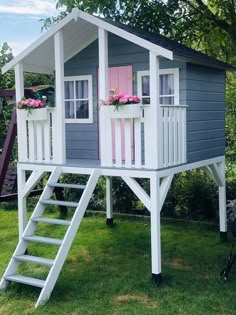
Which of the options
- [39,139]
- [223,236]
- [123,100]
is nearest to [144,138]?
[123,100]

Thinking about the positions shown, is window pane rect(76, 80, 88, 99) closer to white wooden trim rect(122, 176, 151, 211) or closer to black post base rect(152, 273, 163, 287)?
white wooden trim rect(122, 176, 151, 211)

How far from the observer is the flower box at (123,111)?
5555 mm

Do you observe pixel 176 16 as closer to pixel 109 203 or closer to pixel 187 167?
pixel 109 203

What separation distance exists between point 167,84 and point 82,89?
4.87 ft

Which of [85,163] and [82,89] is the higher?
[82,89]

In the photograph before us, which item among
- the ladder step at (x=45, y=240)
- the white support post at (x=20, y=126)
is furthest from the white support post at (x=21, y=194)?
the ladder step at (x=45, y=240)

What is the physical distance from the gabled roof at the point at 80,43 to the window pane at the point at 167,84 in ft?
1.33

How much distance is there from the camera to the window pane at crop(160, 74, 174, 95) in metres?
6.44

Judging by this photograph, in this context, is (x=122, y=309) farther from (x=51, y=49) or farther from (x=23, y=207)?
(x=51, y=49)

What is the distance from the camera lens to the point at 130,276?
5.92 m

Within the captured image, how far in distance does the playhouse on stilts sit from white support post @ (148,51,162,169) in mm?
12

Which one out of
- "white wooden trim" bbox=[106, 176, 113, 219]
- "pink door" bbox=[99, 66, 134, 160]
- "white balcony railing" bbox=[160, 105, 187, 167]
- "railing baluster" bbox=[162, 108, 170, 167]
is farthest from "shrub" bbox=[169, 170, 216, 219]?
"railing baluster" bbox=[162, 108, 170, 167]

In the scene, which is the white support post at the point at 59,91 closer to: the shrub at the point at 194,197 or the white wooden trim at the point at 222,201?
the white wooden trim at the point at 222,201

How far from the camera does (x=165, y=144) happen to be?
5.80m
